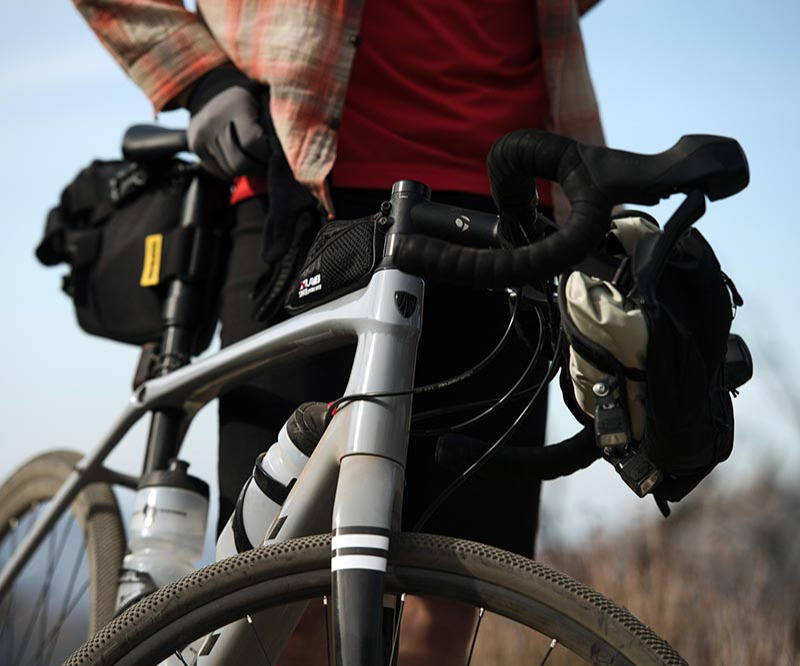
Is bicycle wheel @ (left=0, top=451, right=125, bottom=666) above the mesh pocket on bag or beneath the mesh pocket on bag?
above

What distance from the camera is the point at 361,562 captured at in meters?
0.92

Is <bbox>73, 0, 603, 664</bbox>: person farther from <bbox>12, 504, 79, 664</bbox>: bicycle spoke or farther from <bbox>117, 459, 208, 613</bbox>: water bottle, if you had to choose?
<bbox>12, 504, 79, 664</bbox>: bicycle spoke

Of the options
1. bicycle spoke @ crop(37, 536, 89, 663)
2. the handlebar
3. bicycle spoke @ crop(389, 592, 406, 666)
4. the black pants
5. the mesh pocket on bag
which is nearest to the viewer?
the handlebar

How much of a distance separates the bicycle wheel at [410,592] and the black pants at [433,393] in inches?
17.6

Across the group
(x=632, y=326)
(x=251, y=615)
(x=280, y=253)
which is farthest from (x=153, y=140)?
(x=632, y=326)

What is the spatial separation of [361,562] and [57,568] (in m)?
1.67

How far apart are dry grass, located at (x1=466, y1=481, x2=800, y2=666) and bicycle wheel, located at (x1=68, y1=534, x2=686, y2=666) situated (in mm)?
1395

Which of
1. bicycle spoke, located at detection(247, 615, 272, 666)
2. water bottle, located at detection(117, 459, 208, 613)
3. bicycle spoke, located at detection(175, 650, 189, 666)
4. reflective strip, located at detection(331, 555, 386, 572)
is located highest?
water bottle, located at detection(117, 459, 208, 613)

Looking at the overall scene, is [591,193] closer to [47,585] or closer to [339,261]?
[339,261]

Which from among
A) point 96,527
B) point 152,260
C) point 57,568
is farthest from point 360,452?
point 57,568

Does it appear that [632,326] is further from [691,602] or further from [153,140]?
[691,602]

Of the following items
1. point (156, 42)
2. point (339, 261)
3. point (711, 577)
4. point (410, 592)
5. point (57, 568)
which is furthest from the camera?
point (711, 577)

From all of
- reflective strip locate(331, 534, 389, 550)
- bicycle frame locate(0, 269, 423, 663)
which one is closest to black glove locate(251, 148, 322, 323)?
bicycle frame locate(0, 269, 423, 663)

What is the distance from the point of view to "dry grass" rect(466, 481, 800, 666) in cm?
275
